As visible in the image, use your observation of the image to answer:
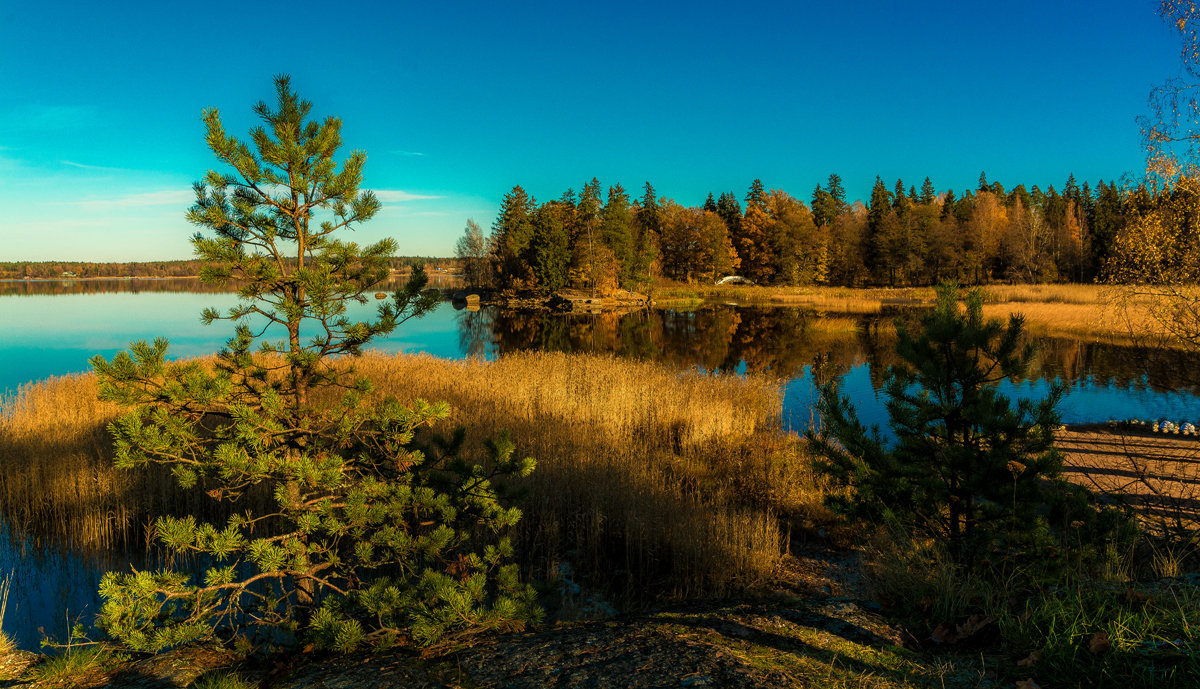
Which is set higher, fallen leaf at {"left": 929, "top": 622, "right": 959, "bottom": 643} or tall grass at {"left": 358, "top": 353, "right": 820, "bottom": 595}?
fallen leaf at {"left": 929, "top": 622, "right": 959, "bottom": 643}

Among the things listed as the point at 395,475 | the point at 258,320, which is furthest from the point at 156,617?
the point at 258,320

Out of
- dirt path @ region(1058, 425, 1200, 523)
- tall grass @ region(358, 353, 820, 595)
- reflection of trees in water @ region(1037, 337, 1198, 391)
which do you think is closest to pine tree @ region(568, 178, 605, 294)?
reflection of trees in water @ region(1037, 337, 1198, 391)

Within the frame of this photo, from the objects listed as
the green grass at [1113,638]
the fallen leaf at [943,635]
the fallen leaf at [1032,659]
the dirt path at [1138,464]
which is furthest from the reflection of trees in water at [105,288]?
the fallen leaf at [1032,659]

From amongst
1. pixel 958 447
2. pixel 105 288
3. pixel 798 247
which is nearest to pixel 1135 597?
pixel 958 447

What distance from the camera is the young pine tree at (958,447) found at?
4.56 metres

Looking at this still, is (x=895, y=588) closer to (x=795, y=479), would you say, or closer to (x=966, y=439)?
(x=966, y=439)

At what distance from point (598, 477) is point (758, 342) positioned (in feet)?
76.6

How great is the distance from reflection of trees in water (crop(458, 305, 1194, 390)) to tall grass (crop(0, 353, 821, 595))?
731 centimetres

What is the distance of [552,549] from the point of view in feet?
21.5

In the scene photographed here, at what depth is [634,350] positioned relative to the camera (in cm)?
2723

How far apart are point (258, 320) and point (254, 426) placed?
1.07 m

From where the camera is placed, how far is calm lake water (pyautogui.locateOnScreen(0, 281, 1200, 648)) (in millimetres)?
6422

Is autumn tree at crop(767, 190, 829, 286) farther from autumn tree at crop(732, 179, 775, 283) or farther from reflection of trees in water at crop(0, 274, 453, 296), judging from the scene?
reflection of trees in water at crop(0, 274, 453, 296)

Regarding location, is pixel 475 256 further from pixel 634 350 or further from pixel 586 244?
pixel 634 350
